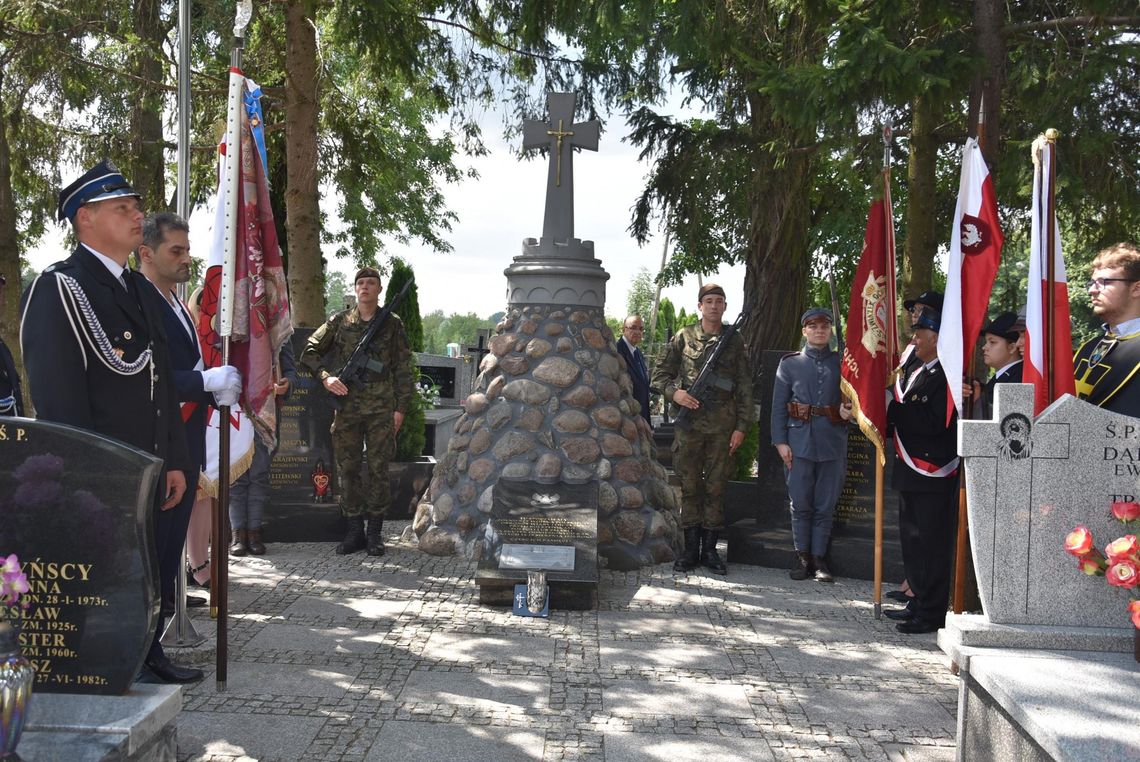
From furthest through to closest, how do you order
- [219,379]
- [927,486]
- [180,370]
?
[927,486] < [180,370] < [219,379]

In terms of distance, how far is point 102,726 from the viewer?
285 centimetres

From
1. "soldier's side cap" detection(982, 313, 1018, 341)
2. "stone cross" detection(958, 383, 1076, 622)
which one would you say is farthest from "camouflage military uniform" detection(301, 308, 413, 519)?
"stone cross" detection(958, 383, 1076, 622)

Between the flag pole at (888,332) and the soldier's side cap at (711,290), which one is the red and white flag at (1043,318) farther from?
the soldier's side cap at (711,290)

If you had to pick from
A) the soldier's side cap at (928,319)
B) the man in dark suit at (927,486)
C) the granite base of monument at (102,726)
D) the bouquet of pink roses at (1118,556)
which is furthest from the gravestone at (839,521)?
the granite base of monument at (102,726)

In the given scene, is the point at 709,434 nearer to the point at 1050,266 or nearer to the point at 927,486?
the point at 927,486

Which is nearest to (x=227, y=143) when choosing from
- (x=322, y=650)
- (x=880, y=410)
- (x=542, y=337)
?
(x=322, y=650)

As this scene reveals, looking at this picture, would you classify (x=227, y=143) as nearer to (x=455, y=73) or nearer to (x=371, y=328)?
(x=371, y=328)

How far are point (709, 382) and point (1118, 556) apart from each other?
13.5 ft

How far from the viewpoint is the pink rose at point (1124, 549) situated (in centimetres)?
337

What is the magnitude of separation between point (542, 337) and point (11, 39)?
775cm

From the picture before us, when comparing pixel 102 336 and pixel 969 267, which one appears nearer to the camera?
pixel 102 336

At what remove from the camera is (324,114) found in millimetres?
12234

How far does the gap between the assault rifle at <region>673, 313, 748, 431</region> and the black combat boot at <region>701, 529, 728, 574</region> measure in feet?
2.78

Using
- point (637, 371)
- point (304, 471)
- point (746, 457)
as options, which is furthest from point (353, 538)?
point (746, 457)
